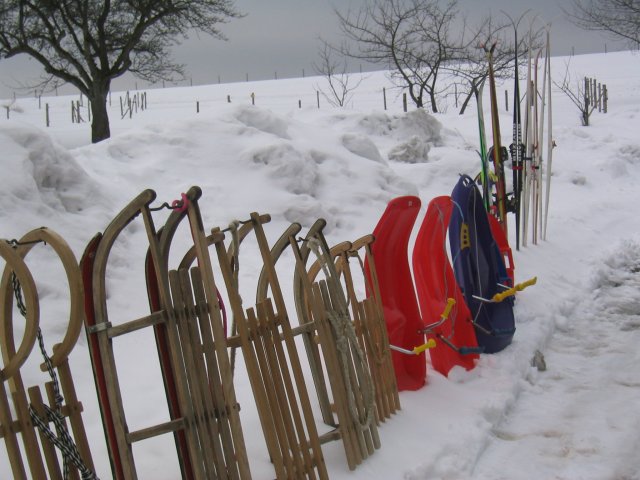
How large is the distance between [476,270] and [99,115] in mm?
13461

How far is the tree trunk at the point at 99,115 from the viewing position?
15.2 metres

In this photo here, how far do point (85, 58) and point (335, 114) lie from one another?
319 inches

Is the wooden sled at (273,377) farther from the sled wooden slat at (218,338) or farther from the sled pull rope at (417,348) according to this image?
the sled pull rope at (417,348)

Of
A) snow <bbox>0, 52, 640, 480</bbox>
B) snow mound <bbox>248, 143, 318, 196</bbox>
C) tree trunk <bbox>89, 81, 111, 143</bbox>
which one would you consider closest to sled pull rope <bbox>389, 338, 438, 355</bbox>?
snow <bbox>0, 52, 640, 480</bbox>

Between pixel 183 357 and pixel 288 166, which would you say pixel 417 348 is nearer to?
pixel 183 357

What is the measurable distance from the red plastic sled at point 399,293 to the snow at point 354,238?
5.2 inches

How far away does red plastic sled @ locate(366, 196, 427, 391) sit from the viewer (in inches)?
130

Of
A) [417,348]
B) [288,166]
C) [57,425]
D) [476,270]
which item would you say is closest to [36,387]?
[57,425]

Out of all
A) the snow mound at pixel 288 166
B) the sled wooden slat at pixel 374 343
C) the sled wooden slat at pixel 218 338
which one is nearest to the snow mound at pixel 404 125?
the snow mound at pixel 288 166

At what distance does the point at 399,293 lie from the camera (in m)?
3.35

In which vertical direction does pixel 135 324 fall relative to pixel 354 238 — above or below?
above

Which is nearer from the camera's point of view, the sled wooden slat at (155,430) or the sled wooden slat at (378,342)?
the sled wooden slat at (155,430)

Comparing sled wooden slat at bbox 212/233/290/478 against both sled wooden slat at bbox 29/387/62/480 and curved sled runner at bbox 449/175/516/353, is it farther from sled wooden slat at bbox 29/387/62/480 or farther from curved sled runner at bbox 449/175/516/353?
curved sled runner at bbox 449/175/516/353

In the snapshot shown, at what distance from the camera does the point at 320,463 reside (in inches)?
95.0
